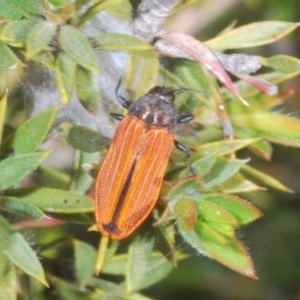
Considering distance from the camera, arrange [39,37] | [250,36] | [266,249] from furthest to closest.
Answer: [266,249]
[250,36]
[39,37]

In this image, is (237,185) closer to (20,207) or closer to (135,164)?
(135,164)

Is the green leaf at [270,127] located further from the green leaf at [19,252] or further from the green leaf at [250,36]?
the green leaf at [19,252]

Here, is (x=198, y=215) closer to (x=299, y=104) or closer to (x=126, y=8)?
(x=126, y=8)

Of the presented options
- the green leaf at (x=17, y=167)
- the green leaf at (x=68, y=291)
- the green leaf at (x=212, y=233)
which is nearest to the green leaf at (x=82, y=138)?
the green leaf at (x=17, y=167)

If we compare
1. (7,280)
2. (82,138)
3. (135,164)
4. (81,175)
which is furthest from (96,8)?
(7,280)

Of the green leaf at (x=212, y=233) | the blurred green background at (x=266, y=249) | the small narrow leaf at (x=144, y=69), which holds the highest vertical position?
the small narrow leaf at (x=144, y=69)
